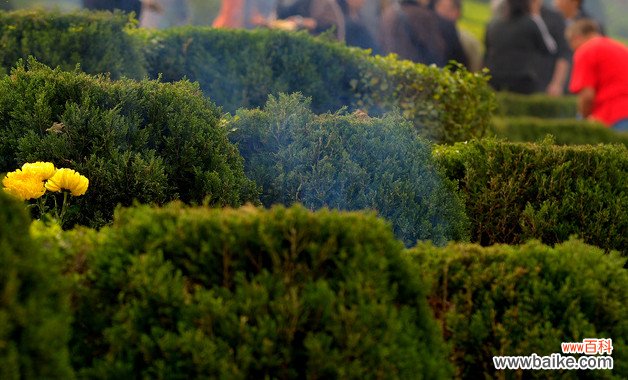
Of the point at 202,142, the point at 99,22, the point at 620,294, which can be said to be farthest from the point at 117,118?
the point at 99,22

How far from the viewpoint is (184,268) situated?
4.04 m

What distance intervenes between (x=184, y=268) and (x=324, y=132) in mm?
2606

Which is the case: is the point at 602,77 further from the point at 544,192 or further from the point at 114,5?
the point at 544,192

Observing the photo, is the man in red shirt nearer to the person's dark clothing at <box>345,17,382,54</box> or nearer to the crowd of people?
the crowd of people

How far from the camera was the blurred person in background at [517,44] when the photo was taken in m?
18.0

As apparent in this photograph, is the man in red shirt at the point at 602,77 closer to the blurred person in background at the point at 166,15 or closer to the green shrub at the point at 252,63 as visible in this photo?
the blurred person in background at the point at 166,15

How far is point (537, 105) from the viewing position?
2203 centimetres

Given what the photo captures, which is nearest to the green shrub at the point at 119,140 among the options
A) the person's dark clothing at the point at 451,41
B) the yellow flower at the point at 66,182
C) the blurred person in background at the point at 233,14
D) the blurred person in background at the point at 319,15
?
the yellow flower at the point at 66,182

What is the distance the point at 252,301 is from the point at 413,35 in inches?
472

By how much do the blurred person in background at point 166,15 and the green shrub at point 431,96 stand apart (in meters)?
6.13

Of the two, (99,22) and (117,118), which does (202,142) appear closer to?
(117,118)

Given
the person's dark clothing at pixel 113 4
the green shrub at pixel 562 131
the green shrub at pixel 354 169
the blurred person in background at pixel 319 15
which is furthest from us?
the green shrub at pixel 562 131

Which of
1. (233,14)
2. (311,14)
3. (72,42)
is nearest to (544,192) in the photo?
(72,42)

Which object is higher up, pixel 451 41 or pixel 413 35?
pixel 451 41
